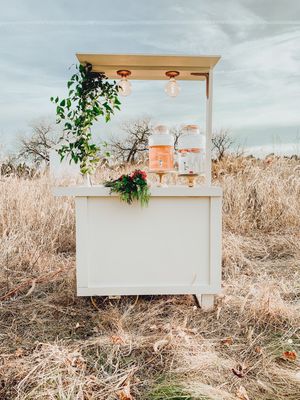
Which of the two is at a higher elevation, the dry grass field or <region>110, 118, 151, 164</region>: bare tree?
<region>110, 118, 151, 164</region>: bare tree

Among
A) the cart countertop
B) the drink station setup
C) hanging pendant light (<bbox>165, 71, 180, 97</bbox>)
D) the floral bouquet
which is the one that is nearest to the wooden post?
the drink station setup

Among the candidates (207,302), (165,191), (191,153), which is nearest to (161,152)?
(191,153)

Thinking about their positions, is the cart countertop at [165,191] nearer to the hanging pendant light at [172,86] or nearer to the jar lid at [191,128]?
the jar lid at [191,128]

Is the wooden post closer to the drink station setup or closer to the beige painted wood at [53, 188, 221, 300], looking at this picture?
the drink station setup

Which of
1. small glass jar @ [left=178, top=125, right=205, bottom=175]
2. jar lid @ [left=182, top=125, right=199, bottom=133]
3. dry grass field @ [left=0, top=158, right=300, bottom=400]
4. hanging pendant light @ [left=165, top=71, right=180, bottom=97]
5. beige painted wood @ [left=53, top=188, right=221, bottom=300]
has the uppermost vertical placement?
hanging pendant light @ [left=165, top=71, right=180, bottom=97]

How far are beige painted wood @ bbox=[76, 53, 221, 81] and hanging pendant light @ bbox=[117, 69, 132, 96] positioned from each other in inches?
1.5

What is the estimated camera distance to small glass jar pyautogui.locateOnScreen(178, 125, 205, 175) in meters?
2.66

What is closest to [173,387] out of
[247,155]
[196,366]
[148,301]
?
[196,366]

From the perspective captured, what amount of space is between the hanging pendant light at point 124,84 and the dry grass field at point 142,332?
4.61 feet

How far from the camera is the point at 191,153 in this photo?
267cm

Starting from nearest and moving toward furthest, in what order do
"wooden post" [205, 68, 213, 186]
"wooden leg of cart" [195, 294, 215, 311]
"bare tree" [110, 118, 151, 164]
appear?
"wooden post" [205, 68, 213, 186]
"wooden leg of cart" [195, 294, 215, 311]
"bare tree" [110, 118, 151, 164]

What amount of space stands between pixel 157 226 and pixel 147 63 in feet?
3.41

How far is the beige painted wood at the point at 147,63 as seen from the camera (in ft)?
8.40

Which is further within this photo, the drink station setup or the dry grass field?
the drink station setup
